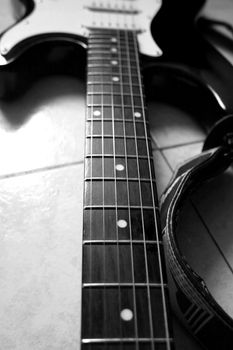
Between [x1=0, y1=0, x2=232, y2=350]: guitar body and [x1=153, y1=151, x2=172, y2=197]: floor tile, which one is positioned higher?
[x1=0, y1=0, x2=232, y2=350]: guitar body

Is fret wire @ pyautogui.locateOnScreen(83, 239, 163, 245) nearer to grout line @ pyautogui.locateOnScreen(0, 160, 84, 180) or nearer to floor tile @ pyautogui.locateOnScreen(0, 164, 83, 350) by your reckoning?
floor tile @ pyautogui.locateOnScreen(0, 164, 83, 350)

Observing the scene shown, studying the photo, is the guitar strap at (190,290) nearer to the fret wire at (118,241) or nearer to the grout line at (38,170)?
the fret wire at (118,241)

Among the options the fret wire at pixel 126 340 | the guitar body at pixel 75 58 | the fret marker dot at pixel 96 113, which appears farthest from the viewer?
the guitar body at pixel 75 58

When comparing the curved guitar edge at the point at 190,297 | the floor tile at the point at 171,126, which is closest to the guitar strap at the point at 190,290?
Answer: the curved guitar edge at the point at 190,297

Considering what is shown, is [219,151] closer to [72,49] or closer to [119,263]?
[119,263]

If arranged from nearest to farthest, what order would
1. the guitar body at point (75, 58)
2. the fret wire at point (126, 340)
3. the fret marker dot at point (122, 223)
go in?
1. the fret wire at point (126, 340)
2. the fret marker dot at point (122, 223)
3. the guitar body at point (75, 58)

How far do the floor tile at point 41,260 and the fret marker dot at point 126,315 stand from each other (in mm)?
162

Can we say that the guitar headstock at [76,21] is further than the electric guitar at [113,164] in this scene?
Yes

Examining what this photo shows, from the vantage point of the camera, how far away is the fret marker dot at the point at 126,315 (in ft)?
1.43

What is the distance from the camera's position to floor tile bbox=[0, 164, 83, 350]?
0.56 metres

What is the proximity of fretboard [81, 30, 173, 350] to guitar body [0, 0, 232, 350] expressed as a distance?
0.36 ft

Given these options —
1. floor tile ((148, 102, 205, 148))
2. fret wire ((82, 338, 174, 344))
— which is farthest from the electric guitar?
floor tile ((148, 102, 205, 148))

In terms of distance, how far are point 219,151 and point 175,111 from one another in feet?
0.86

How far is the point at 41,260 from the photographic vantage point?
64cm
